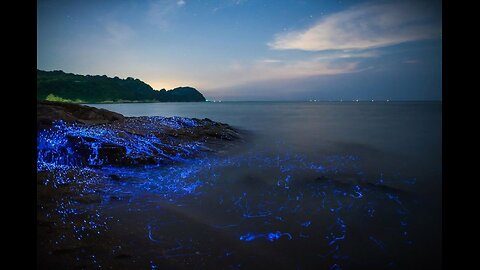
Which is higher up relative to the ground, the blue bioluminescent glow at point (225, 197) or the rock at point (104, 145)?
the rock at point (104, 145)

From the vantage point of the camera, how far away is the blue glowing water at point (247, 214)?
138 inches

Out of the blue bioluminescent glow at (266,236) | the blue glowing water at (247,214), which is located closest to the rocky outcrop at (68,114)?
the blue glowing water at (247,214)

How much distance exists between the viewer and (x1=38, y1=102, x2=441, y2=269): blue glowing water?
11.5 ft

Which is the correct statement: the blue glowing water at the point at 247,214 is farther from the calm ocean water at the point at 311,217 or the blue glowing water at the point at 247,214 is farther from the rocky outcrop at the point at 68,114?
the rocky outcrop at the point at 68,114

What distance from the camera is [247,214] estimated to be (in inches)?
200

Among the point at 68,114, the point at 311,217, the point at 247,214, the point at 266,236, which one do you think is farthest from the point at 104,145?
the point at 311,217

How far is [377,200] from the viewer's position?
19.8 feet

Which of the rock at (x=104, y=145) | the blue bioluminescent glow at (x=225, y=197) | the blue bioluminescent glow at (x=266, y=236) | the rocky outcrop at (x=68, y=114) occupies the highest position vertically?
the rocky outcrop at (x=68, y=114)

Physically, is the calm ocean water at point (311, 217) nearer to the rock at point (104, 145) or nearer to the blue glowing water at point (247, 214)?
the blue glowing water at point (247, 214)

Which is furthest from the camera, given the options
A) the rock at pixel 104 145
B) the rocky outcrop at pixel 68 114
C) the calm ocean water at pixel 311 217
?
the rocky outcrop at pixel 68 114

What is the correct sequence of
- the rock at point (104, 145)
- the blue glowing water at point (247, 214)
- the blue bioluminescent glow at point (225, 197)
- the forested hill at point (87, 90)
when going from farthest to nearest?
the forested hill at point (87, 90)
the rock at point (104, 145)
the blue bioluminescent glow at point (225, 197)
the blue glowing water at point (247, 214)

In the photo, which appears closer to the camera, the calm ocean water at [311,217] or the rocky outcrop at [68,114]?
the calm ocean water at [311,217]

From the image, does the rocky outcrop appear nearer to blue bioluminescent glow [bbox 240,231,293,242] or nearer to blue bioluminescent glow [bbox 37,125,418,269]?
blue bioluminescent glow [bbox 37,125,418,269]
